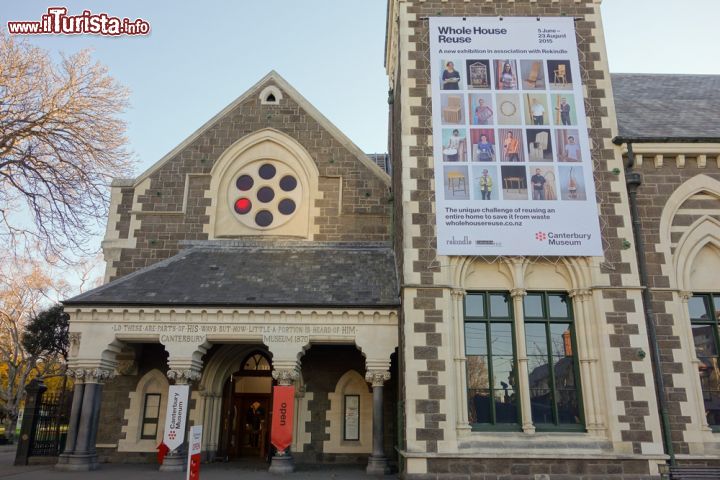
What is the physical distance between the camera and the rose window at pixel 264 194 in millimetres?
17031

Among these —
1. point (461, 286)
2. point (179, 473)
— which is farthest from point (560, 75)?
point (179, 473)

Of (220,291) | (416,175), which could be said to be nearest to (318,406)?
(220,291)

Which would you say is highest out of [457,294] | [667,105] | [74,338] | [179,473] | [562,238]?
[667,105]

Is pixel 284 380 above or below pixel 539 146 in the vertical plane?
below

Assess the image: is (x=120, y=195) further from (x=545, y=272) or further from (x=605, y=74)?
(x=605, y=74)

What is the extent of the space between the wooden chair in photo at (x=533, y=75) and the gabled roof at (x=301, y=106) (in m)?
5.34

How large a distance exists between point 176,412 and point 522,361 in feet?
24.8

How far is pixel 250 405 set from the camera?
1648 centimetres

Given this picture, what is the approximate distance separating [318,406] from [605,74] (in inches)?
477

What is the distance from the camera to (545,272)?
41.7 feet

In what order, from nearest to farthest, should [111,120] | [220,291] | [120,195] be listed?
[111,120] < [220,291] < [120,195]

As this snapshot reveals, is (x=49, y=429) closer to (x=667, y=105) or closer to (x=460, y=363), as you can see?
(x=460, y=363)

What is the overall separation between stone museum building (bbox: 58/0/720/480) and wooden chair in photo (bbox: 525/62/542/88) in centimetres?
121

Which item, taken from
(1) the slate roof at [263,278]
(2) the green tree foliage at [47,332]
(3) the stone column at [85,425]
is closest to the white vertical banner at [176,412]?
(1) the slate roof at [263,278]
